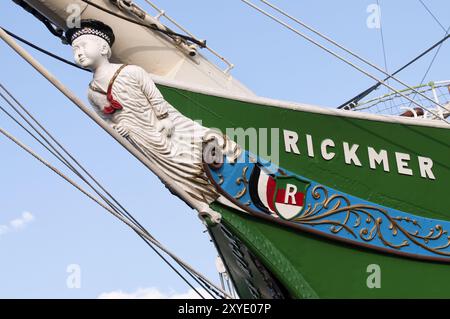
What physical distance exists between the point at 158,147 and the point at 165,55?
960 millimetres

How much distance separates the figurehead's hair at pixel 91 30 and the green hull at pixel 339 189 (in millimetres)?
563

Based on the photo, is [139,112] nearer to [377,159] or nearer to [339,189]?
[339,189]

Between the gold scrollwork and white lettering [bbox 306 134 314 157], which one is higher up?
white lettering [bbox 306 134 314 157]

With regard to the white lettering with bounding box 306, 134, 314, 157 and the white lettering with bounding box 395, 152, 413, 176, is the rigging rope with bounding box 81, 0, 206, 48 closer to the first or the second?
the white lettering with bounding box 306, 134, 314, 157

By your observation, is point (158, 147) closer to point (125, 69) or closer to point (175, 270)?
point (125, 69)

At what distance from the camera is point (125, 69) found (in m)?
6.46

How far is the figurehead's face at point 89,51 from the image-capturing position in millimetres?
6391

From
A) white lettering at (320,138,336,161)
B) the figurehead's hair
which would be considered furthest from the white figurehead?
white lettering at (320,138,336,161)

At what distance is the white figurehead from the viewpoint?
6402 mm

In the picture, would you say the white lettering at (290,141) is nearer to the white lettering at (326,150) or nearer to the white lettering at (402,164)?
the white lettering at (326,150)

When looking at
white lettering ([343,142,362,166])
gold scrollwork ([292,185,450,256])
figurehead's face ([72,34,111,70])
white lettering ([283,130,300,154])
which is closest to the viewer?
figurehead's face ([72,34,111,70])

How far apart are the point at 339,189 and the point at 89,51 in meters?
2.16

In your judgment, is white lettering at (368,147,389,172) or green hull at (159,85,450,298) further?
white lettering at (368,147,389,172)

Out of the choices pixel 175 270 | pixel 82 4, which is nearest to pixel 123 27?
pixel 82 4
